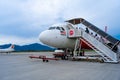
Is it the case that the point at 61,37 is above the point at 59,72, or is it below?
above

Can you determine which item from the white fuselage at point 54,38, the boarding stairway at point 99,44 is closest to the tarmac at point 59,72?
the boarding stairway at point 99,44

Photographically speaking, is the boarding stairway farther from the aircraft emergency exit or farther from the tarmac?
the tarmac

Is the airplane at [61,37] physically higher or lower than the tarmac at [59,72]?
higher

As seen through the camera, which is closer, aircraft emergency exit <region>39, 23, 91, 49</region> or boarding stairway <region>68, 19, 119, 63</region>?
boarding stairway <region>68, 19, 119, 63</region>

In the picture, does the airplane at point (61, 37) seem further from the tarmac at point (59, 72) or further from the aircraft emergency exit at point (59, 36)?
the tarmac at point (59, 72)

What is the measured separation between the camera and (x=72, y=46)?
57.9 ft

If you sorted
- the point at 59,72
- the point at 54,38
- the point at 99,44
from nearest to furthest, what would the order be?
the point at 59,72
the point at 99,44
the point at 54,38

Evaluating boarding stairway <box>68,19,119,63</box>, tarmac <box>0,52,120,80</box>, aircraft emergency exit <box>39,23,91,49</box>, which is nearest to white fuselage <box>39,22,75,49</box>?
aircraft emergency exit <box>39,23,91,49</box>

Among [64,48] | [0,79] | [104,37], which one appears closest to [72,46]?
[64,48]

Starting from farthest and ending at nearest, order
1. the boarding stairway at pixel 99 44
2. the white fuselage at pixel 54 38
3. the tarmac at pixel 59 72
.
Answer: the white fuselage at pixel 54 38 < the boarding stairway at pixel 99 44 < the tarmac at pixel 59 72

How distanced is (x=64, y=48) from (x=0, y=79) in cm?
1220

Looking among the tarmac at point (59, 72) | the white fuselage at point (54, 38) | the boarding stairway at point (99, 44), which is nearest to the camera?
the tarmac at point (59, 72)

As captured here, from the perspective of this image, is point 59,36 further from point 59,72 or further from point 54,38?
point 59,72

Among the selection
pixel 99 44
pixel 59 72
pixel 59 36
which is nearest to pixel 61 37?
pixel 59 36
